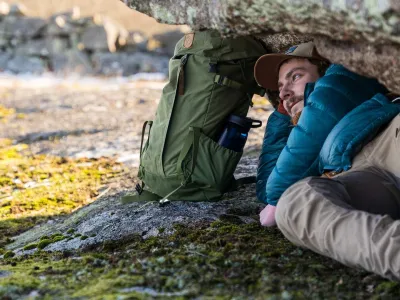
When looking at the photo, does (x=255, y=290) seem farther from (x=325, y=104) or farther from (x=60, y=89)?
(x=60, y=89)

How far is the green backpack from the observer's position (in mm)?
5824

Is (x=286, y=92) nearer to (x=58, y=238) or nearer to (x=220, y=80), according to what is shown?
(x=220, y=80)

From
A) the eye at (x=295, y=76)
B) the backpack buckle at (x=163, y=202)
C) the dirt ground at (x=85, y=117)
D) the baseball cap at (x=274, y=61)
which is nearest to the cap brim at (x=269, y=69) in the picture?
the baseball cap at (x=274, y=61)

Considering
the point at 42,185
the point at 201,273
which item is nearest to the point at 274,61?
the point at 201,273

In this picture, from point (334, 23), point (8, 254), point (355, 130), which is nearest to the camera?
point (334, 23)

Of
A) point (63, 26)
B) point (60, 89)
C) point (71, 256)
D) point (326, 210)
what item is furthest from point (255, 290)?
point (63, 26)

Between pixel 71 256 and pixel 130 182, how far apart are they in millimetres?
3132

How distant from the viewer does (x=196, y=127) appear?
5.89 m

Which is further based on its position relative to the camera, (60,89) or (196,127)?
(60,89)

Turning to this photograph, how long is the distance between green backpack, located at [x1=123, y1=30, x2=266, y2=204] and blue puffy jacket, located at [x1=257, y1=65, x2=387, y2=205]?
1.26 metres

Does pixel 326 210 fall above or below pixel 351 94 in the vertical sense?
below

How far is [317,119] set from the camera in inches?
179

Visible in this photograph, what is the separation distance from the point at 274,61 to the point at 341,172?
4.77 feet

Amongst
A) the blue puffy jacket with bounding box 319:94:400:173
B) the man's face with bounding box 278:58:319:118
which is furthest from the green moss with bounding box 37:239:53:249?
the blue puffy jacket with bounding box 319:94:400:173
